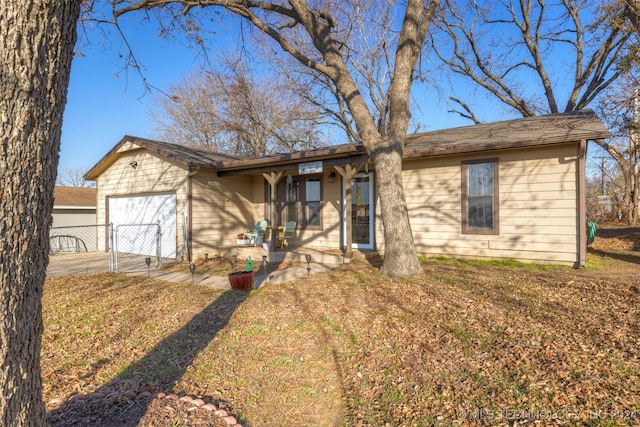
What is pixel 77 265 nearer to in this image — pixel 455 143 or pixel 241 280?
pixel 241 280

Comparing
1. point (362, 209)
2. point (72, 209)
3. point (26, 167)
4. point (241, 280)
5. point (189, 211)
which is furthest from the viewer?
point (72, 209)

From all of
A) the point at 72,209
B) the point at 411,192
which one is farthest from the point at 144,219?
the point at 72,209

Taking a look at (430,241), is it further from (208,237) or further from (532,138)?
(208,237)

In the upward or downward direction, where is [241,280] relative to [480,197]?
downward

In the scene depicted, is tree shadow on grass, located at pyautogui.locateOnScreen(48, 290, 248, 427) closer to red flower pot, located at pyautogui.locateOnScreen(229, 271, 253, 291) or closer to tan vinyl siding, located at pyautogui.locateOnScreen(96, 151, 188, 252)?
red flower pot, located at pyautogui.locateOnScreen(229, 271, 253, 291)

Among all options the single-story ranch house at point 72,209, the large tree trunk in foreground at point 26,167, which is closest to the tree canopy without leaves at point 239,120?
→ the single-story ranch house at point 72,209

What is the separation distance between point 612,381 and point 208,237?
9726 mm

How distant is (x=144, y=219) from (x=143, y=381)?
9496 millimetres

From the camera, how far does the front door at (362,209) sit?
9.74 metres

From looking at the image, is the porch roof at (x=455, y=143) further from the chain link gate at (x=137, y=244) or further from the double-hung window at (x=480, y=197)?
the chain link gate at (x=137, y=244)

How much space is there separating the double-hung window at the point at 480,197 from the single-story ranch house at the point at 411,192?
0.08 ft

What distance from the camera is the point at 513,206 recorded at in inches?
306

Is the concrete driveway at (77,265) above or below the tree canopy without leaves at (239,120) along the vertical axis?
below

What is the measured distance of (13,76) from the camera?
4.87 ft
